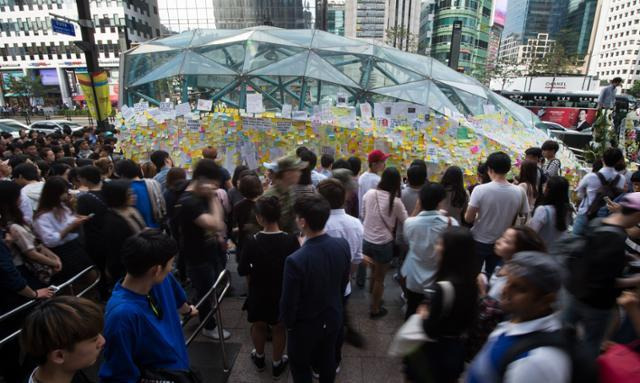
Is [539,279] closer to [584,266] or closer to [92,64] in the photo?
[584,266]

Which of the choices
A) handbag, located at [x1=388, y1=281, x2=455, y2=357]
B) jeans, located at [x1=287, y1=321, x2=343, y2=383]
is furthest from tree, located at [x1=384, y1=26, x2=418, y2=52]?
handbag, located at [x1=388, y1=281, x2=455, y2=357]

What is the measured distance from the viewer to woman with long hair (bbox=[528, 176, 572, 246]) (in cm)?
319

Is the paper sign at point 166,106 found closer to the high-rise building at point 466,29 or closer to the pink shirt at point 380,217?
the pink shirt at point 380,217

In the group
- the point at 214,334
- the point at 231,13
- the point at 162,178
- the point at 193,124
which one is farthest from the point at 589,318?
the point at 231,13

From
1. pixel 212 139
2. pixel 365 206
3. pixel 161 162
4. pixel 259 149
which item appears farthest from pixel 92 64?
pixel 365 206

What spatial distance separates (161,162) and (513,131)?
6927 millimetres

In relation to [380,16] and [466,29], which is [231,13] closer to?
[466,29]

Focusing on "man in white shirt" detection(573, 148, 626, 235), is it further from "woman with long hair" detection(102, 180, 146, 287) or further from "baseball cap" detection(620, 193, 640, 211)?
"woman with long hair" detection(102, 180, 146, 287)

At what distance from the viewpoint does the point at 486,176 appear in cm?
454

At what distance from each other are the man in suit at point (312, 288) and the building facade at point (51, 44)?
171 feet

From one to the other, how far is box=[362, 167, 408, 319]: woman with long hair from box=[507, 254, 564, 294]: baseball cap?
1.88 metres

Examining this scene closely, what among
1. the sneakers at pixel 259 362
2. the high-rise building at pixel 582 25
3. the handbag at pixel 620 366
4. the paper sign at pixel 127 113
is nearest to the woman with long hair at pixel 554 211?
the handbag at pixel 620 366

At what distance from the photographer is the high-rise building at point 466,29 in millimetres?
64250

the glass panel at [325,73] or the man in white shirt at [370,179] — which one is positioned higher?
the glass panel at [325,73]
